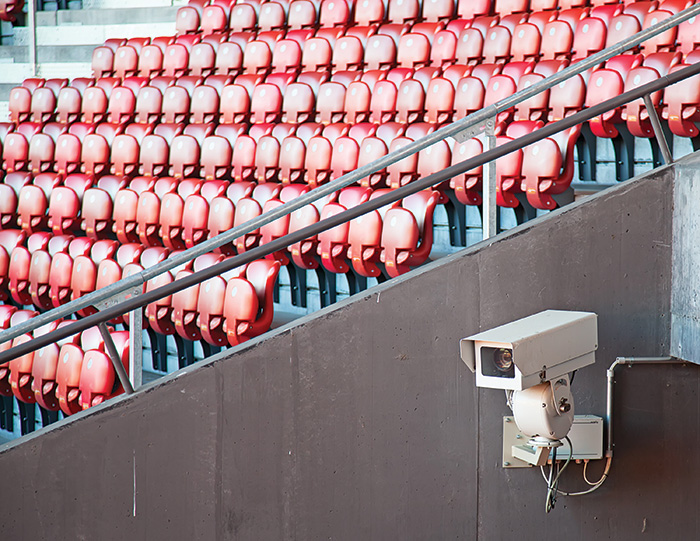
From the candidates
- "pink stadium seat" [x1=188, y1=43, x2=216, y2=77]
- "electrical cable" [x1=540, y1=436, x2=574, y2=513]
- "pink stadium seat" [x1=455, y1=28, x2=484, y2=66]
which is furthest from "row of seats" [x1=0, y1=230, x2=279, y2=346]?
"pink stadium seat" [x1=455, y1=28, x2=484, y2=66]

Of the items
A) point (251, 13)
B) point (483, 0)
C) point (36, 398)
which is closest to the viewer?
point (36, 398)

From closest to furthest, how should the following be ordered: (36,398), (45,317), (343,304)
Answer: (45,317) → (343,304) → (36,398)

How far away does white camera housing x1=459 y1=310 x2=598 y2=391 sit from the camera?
4.74 feet

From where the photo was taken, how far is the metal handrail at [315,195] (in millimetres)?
→ 1505

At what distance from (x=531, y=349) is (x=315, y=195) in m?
0.52

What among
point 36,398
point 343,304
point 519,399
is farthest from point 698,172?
point 36,398

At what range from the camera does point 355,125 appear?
285 centimetres

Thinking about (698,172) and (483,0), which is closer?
(698,172)

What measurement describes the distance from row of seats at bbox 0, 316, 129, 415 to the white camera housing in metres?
0.92

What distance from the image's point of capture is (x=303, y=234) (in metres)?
1.55

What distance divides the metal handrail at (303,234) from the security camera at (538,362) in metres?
0.31

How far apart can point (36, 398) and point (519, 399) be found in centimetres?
136

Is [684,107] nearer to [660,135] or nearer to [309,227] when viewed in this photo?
[660,135]

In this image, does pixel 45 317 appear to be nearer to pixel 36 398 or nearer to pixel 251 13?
pixel 36 398
